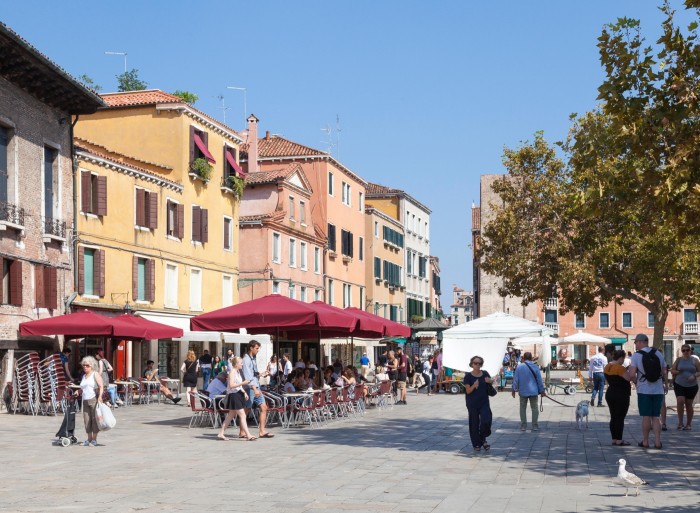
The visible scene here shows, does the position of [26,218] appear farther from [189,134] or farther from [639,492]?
[639,492]

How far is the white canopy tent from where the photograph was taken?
31609 millimetres

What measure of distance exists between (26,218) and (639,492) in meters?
21.1

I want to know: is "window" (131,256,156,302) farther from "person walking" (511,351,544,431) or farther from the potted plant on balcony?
"person walking" (511,351,544,431)

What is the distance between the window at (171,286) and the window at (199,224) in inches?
87.2

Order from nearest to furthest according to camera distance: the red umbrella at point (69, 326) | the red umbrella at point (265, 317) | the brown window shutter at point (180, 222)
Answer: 1. the red umbrella at point (265, 317)
2. the red umbrella at point (69, 326)
3. the brown window shutter at point (180, 222)

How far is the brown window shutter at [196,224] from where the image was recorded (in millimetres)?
42844

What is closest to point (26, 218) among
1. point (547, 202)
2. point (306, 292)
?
point (547, 202)

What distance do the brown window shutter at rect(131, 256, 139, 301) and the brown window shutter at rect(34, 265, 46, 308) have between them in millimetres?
7222

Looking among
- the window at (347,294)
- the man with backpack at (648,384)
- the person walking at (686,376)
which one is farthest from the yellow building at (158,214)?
the man with backpack at (648,384)

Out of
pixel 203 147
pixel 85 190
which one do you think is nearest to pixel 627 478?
pixel 85 190

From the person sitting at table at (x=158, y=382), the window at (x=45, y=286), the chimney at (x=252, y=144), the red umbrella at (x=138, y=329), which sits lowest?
the person sitting at table at (x=158, y=382)

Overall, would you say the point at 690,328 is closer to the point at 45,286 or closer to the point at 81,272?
the point at 81,272

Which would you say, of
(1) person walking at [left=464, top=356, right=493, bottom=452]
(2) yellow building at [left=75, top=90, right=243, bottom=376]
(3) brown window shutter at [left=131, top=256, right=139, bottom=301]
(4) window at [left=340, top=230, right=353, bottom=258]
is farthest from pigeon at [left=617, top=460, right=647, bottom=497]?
(4) window at [left=340, top=230, right=353, bottom=258]

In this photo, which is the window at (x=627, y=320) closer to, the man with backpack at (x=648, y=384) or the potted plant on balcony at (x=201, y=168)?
the potted plant on balcony at (x=201, y=168)
